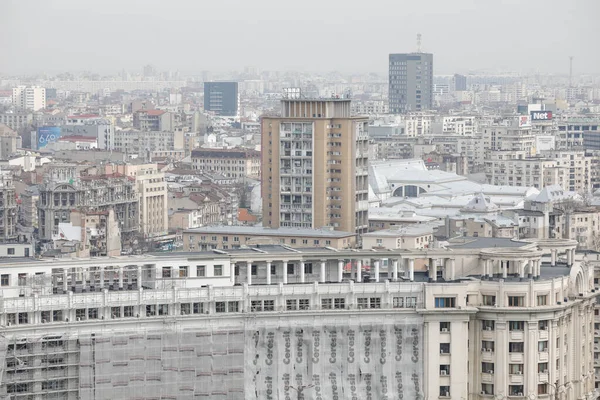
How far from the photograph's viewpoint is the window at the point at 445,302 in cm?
4081

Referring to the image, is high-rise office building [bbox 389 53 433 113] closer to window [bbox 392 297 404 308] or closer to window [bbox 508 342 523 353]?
window [bbox 392 297 404 308]

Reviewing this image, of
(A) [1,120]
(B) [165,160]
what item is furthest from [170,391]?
(A) [1,120]

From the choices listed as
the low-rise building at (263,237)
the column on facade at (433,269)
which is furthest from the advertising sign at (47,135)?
the column on facade at (433,269)

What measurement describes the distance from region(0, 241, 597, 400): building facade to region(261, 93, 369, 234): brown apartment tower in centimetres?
2618

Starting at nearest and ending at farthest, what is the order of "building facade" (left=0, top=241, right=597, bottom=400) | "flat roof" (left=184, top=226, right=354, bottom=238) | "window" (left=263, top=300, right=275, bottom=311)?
"building facade" (left=0, top=241, right=597, bottom=400) → "window" (left=263, top=300, right=275, bottom=311) → "flat roof" (left=184, top=226, right=354, bottom=238)

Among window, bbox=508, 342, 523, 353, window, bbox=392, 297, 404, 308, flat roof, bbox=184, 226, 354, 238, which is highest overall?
window, bbox=392, 297, 404, 308

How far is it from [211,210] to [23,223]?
9656 millimetres

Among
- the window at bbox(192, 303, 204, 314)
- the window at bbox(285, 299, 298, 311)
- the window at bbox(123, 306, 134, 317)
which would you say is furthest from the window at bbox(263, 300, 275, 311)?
the window at bbox(123, 306, 134, 317)

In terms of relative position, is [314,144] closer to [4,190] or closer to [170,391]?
[4,190]

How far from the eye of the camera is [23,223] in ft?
292

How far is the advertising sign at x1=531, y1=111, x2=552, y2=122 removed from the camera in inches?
5797

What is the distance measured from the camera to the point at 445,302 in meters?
40.9

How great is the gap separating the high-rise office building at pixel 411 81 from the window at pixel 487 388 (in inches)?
5931

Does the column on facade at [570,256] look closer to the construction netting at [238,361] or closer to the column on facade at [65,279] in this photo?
the construction netting at [238,361]
